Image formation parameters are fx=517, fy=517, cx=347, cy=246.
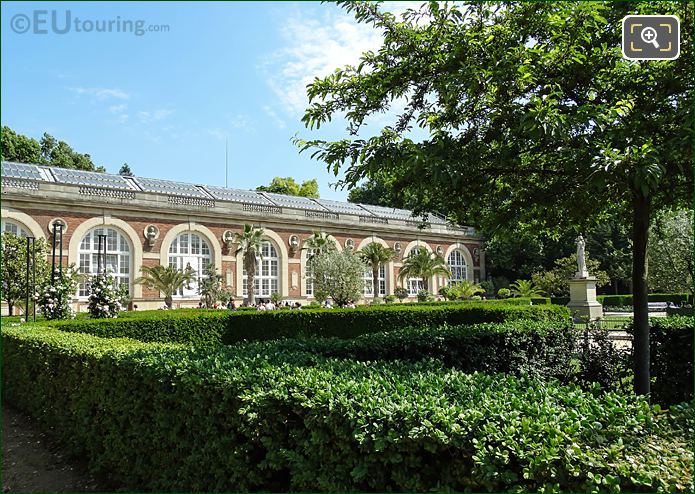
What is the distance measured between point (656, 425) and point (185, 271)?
103 ft

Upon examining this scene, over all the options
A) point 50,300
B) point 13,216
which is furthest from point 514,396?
point 13,216

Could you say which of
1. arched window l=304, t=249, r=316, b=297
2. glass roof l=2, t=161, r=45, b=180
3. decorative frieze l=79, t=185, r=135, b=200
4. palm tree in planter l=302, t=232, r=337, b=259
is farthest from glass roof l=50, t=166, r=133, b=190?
arched window l=304, t=249, r=316, b=297

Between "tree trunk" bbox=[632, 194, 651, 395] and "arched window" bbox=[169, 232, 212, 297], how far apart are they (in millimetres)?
28702

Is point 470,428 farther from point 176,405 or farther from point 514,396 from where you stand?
point 176,405

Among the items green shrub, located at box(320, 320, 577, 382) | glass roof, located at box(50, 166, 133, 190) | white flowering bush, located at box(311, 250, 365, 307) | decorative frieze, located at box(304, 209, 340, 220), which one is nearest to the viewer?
green shrub, located at box(320, 320, 577, 382)

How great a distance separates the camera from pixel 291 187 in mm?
54688

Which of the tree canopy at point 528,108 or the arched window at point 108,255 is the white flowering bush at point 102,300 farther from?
the arched window at point 108,255

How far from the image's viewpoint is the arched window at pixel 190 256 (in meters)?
32.3

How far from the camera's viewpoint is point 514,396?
3.07 metres

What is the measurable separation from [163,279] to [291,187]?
88.6 feet

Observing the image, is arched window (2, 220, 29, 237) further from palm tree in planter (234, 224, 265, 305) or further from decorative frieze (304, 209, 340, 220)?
decorative frieze (304, 209, 340, 220)

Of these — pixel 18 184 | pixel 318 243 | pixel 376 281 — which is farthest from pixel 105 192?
pixel 376 281

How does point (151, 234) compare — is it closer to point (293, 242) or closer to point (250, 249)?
point (250, 249)

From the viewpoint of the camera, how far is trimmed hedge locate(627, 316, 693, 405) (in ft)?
24.2
